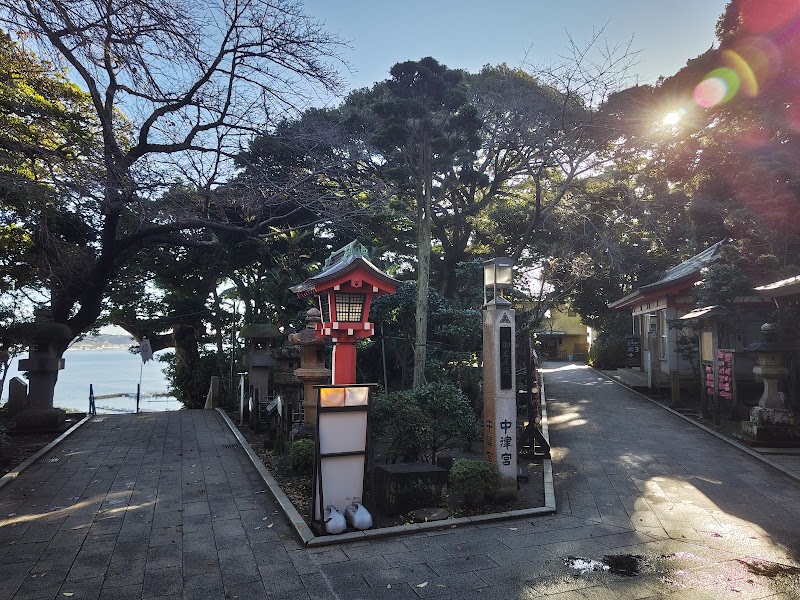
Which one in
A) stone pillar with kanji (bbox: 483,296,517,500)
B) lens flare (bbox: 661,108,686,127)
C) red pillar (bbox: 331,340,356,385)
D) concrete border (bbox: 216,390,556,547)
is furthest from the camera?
lens flare (bbox: 661,108,686,127)

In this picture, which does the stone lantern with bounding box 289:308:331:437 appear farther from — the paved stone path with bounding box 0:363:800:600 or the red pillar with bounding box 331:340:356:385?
the paved stone path with bounding box 0:363:800:600

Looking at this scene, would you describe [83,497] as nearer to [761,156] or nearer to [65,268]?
[65,268]

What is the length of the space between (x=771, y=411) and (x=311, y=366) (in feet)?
34.7

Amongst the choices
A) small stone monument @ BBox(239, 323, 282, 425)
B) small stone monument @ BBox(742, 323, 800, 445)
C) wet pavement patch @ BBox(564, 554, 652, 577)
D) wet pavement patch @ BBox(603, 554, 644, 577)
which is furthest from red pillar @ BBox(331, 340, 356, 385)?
small stone monument @ BBox(742, 323, 800, 445)

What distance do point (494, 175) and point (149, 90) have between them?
60.4 feet

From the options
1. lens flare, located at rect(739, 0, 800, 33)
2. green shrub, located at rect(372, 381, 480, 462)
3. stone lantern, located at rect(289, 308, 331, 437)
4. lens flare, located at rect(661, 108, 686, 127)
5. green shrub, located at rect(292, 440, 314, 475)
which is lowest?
green shrub, located at rect(292, 440, 314, 475)

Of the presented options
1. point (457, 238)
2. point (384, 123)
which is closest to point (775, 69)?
point (384, 123)

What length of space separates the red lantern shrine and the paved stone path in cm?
277

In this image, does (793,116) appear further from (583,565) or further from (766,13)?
(583,565)

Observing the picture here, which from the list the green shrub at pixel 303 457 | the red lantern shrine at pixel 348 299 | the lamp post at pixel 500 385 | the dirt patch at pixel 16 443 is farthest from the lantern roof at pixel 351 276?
the dirt patch at pixel 16 443

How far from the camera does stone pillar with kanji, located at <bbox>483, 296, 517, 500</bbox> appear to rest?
8.40 m

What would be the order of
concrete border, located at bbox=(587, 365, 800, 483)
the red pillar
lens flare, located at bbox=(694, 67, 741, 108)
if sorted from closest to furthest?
1. concrete border, located at bbox=(587, 365, 800, 483)
2. the red pillar
3. lens flare, located at bbox=(694, 67, 741, 108)

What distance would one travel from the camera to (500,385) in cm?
855

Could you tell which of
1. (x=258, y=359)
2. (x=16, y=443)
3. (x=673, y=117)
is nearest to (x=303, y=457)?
(x=258, y=359)
